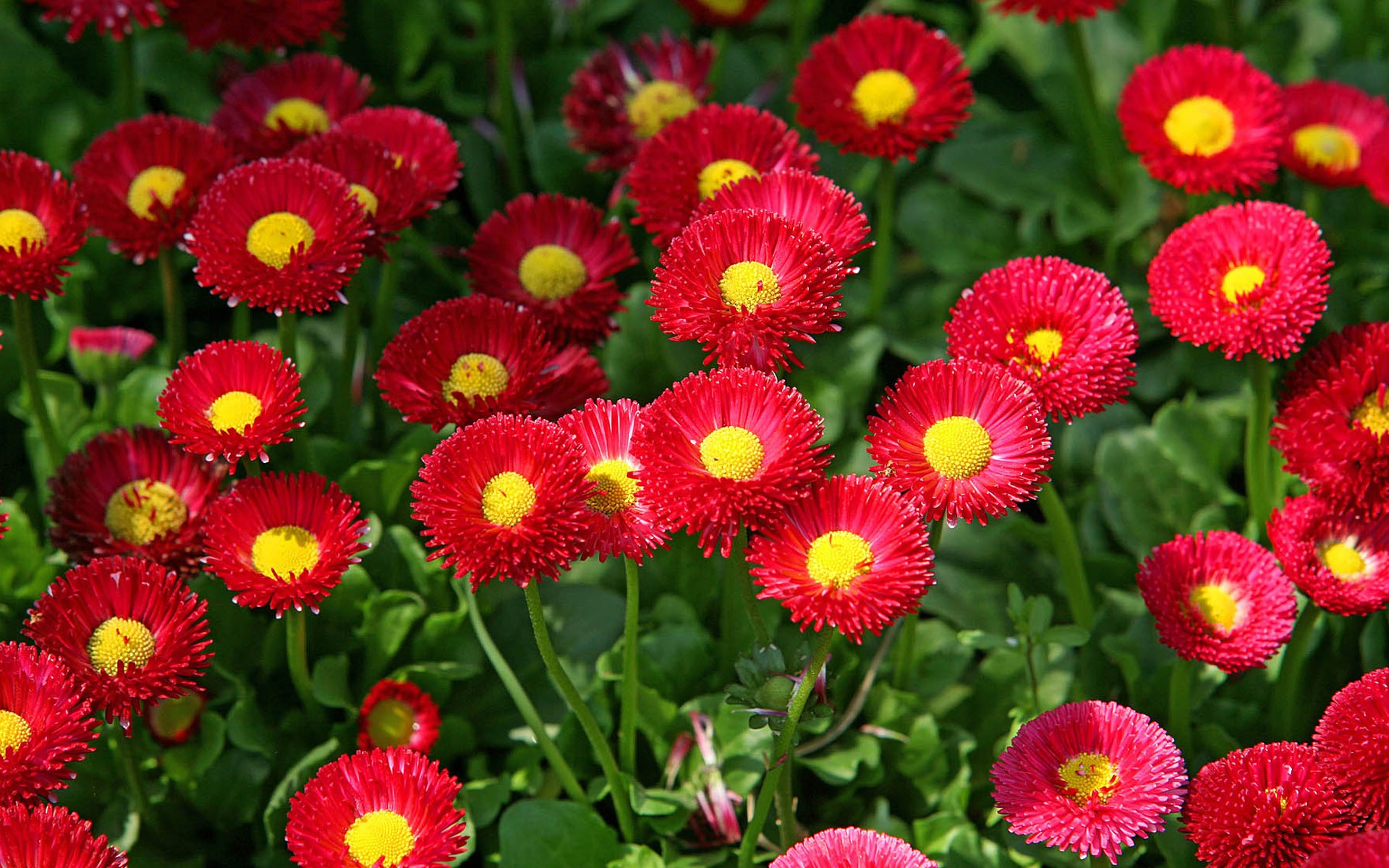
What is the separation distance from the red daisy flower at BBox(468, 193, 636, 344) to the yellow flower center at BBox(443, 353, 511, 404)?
187mm

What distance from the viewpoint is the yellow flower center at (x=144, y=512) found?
6.06ft

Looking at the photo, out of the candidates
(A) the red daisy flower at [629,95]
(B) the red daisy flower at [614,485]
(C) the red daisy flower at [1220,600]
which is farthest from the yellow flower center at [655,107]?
(C) the red daisy flower at [1220,600]

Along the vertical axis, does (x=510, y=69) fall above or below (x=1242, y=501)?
above

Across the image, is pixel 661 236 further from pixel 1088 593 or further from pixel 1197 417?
pixel 1197 417

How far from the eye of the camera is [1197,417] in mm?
2301

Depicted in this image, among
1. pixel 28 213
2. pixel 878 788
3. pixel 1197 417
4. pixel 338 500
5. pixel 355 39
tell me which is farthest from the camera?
pixel 355 39

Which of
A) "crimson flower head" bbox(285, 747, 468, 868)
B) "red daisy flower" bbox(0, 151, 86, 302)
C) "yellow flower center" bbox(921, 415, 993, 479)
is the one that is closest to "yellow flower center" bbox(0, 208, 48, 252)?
"red daisy flower" bbox(0, 151, 86, 302)

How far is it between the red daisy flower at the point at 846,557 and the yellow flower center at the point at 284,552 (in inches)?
22.0

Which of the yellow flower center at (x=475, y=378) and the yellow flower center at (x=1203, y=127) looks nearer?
the yellow flower center at (x=475, y=378)

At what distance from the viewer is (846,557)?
1.43 meters

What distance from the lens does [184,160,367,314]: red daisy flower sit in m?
1.70

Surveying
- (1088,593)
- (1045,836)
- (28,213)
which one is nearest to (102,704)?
(28,213)

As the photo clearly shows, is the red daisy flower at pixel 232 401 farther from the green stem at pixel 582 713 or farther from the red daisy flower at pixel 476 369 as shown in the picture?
the green stem at pixel 582 713

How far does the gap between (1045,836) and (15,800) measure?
1139 mm
